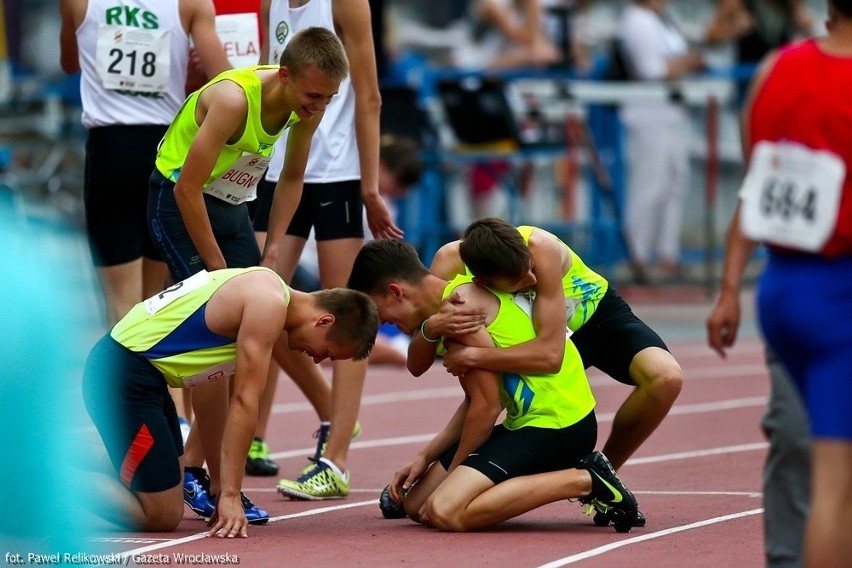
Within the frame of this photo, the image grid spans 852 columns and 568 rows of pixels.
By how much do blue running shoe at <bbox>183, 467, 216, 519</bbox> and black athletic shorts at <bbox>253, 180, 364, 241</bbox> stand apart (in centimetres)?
133

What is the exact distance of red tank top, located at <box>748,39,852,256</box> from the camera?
4.05 meters

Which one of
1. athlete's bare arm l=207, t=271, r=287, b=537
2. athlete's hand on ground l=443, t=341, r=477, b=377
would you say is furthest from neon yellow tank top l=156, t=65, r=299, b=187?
athlete's hand on ground l=443, t=341, r=477, b=377

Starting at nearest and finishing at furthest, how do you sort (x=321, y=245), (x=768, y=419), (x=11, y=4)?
1. (x=768, y=419)
2. (x=321, y=245)
3. (x=11, y=4)

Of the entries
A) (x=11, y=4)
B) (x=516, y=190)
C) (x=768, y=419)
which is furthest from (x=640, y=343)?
(x=11, y=4)

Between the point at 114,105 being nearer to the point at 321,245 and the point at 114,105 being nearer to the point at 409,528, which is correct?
the point at 321,245

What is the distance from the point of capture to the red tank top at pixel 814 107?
160 inches

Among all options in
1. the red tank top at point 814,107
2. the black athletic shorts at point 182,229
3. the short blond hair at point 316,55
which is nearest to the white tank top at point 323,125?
the black athletic shorts at point 182,229

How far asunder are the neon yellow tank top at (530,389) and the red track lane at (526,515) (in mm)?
435

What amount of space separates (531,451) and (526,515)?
2.09ft

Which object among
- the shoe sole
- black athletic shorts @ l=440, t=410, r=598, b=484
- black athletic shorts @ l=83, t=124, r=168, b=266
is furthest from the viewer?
black athletic shorts @ l=83, t=124, r=168, b=266

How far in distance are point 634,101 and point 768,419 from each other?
426 inches

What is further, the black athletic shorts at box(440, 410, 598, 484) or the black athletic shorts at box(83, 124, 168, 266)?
the black athletic shorts at box(83, 124, 168, 266)

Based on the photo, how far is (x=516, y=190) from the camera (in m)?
14.8

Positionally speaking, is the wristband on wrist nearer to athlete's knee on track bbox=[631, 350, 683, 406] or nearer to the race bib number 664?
athlete's knee on track bbox=[631, 350, 683, 406]
